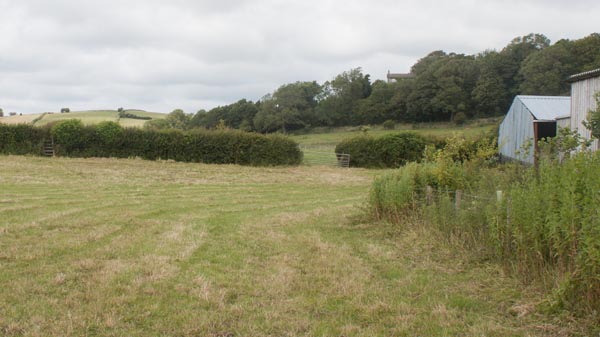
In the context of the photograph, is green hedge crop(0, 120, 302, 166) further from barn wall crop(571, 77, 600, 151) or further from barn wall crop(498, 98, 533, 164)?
barn wall crop(571, 77, 600, 151)

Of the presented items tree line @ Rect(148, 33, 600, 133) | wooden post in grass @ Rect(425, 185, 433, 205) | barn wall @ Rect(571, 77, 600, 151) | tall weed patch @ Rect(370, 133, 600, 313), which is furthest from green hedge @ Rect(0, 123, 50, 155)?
barn wall @ Rect(571, 77, 600, 151)

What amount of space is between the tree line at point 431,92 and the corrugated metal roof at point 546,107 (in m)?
33.2

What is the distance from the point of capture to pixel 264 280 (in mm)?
6117

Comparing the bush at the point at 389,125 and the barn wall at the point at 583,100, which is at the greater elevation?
the bush at the point at 389,125

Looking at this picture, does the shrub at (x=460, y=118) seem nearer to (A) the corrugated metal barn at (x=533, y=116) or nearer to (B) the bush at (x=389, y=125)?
(B) the bush at (x=389, y=125)

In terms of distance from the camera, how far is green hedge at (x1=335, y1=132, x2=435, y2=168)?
36.0 metres

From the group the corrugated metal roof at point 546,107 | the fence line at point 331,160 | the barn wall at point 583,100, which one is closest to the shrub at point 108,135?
the fence line at point 331,160

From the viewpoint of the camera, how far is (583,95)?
14.9 m

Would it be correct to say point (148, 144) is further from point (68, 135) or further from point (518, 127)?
point (518, 127)

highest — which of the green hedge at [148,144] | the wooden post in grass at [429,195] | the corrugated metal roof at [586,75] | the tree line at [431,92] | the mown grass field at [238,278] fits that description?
the tree line at [431,92]

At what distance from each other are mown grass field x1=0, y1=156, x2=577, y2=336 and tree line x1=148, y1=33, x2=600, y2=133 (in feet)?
139

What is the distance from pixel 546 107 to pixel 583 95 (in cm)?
1152

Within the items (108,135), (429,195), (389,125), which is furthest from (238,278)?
(389,125)

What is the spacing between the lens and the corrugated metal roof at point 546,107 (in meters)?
24.5
